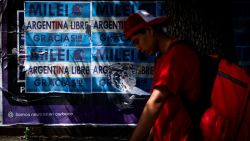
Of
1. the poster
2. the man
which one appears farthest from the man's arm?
the poster

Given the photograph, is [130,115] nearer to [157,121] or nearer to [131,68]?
[131,68]

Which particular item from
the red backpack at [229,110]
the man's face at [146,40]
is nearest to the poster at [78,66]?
the man's face at [146,40]

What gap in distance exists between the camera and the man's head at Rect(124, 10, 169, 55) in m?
2.36

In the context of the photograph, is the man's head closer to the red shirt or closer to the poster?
the red shirt

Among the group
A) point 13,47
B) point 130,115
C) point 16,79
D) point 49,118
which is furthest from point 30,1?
point 130,115

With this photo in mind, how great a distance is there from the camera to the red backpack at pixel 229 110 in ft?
7.19

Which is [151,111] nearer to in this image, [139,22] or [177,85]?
[177,85]

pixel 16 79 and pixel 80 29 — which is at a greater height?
pixel 80 29

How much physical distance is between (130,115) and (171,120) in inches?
188

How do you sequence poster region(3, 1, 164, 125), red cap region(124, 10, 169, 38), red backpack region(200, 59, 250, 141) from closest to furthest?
red backpack region(200, 59, 250, 141) < red cap region(124, 10, 169, 38) < poster region(3, 1, 164, 125)

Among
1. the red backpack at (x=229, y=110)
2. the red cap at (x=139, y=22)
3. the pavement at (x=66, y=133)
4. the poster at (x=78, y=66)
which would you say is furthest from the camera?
the pavement at (x=66, y=133)

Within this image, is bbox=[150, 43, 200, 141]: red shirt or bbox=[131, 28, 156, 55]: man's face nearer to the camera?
bbox=[150, 43, 200, 141]: red shirt

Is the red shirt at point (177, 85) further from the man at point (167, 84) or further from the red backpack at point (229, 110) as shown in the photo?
the red backpack at point (229, 110)

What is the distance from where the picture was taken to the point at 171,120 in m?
2.36
